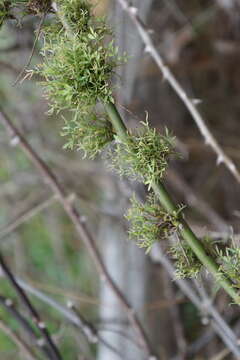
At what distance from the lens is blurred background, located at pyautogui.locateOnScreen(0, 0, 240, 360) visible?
0.71 m

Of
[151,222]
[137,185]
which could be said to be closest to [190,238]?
[151,222]

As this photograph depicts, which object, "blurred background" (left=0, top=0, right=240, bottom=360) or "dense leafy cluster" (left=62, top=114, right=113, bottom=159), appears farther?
"blurred background" (left=0, top=0, right=240, bottom=360)

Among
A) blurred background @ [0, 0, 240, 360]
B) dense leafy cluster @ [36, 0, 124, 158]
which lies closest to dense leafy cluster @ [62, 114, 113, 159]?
dense leafy cluster @ [36, 0, 124, 158]

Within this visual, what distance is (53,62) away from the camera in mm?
187

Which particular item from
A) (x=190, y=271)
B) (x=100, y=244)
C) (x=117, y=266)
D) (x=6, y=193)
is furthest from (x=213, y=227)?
(x=190, y=271)

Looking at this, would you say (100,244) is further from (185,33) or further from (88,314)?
(185,33)

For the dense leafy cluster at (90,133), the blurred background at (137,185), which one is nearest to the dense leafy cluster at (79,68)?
the dense leafy cluster at (90,133)

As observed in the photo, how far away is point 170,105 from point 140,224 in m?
0.84

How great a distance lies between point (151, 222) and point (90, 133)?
0.14 ft

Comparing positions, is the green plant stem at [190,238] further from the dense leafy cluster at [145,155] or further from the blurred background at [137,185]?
the blurred background at [137,185]

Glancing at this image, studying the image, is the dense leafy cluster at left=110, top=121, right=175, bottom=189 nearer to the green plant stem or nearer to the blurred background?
the green plant stem

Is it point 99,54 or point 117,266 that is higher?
point 99,54

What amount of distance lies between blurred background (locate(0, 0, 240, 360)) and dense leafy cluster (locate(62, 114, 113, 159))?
0.31m

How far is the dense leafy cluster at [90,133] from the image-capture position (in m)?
0.20
